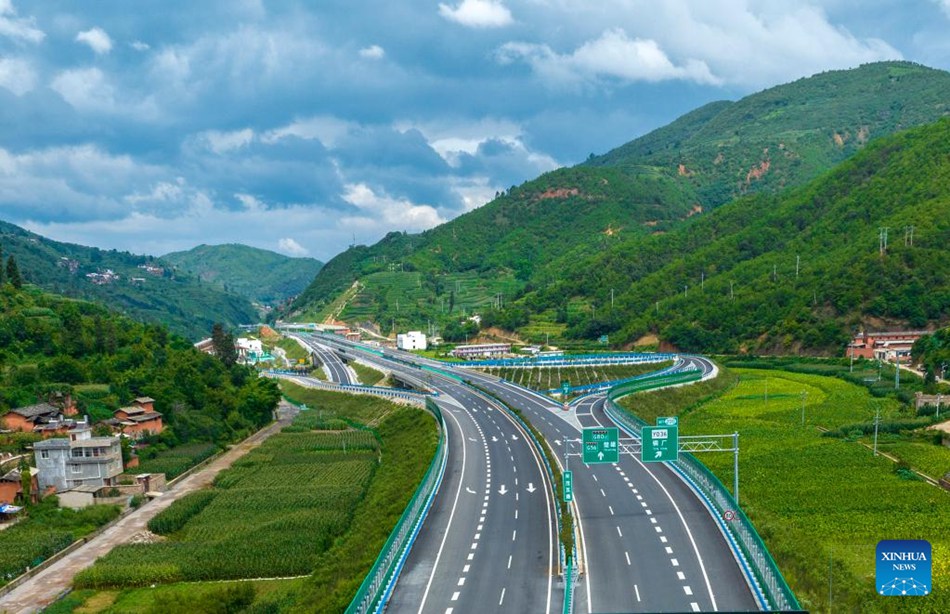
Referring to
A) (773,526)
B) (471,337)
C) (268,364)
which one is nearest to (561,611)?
(773,526)

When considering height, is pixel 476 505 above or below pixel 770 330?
below

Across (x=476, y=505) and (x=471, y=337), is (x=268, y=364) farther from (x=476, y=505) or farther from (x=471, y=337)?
(x=476, y=505)

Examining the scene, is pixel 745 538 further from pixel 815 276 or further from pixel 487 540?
pixel 815 276

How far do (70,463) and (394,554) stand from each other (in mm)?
42858

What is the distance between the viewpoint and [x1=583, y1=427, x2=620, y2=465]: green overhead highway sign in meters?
46.4

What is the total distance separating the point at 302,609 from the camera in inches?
1487

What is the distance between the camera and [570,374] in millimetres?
119062

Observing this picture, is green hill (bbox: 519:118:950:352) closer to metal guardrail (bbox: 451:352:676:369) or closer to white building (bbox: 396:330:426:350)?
metal guardrail (bbox: 451:352:676:369)

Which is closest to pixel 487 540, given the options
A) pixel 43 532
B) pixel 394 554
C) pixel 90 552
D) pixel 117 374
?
pixel 394 554

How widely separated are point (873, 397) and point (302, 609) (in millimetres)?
81525

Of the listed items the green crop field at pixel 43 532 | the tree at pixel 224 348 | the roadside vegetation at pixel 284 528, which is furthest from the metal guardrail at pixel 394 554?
the tree at pixel 224 348

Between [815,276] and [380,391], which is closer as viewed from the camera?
[380,391]

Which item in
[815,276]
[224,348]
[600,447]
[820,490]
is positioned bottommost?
[820,490]

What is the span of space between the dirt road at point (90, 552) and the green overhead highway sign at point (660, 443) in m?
37.2
